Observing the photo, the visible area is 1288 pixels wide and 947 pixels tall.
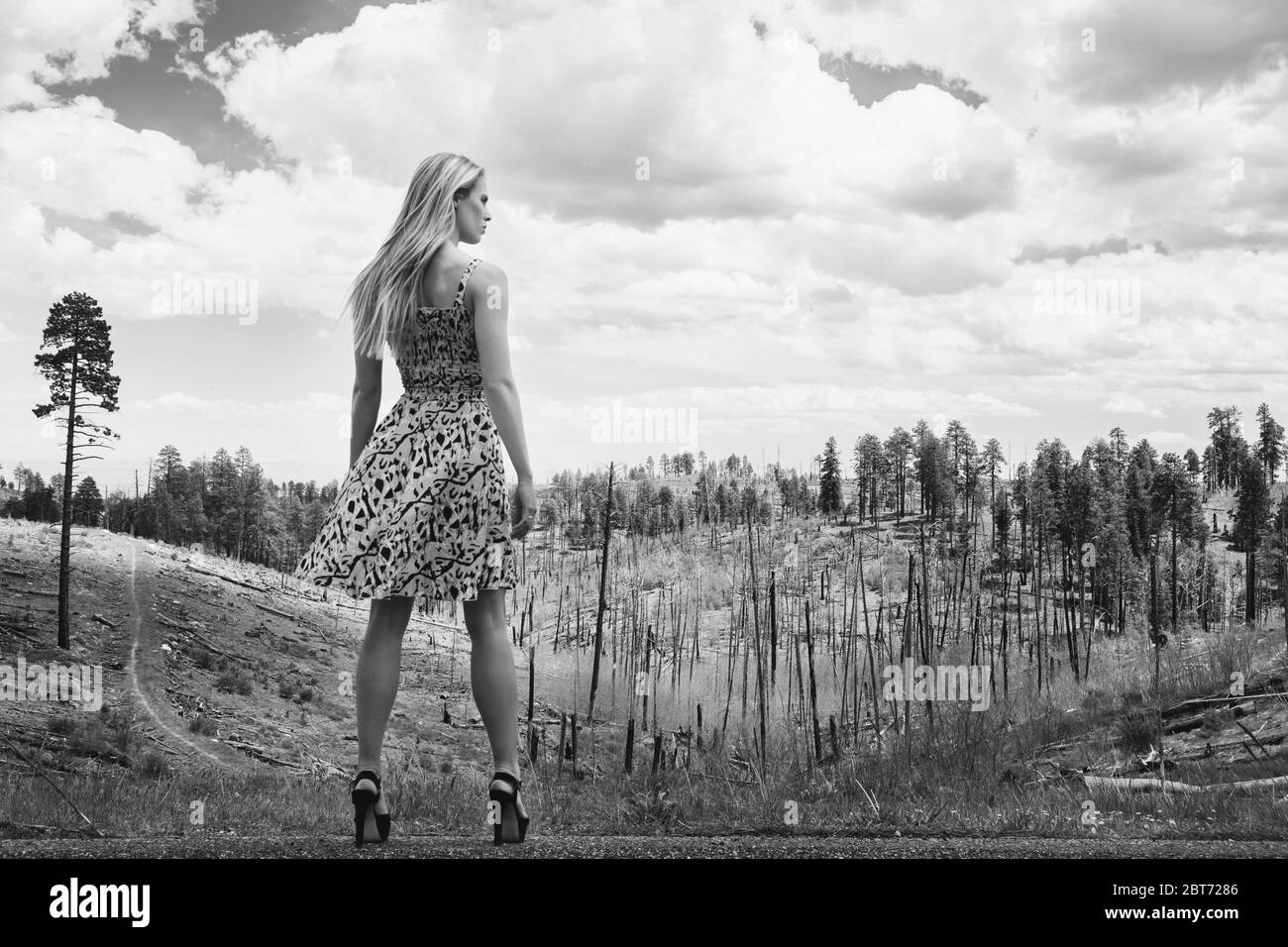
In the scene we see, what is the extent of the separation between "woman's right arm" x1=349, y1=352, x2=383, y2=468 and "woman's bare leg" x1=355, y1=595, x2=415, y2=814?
29.3 inches

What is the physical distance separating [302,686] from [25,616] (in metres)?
7.39

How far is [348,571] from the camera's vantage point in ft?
13.7

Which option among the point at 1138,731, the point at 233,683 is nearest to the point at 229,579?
the point at 233,683

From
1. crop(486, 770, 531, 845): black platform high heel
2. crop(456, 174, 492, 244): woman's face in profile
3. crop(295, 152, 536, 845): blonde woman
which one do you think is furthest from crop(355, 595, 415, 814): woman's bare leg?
crop(456, 174, 492, 244): woman's face in profile

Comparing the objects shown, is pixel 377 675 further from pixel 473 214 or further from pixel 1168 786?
pixel 1168 786

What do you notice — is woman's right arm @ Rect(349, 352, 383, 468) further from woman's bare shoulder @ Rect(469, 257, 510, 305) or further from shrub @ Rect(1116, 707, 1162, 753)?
shrub @ Rect(1116, 707, 1162, 753)

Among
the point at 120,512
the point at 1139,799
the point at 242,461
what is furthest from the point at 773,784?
the point at 120,512

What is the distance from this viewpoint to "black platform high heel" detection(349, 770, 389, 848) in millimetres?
3965

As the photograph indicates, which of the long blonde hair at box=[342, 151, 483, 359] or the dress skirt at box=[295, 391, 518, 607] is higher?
the long blonde hair at box=[342, 151, 483, 359]

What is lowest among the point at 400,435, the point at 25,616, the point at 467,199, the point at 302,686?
the point at 302,686

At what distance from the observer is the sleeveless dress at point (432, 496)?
415cm

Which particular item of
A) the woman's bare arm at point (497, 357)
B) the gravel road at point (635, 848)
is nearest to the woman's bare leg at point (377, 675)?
the gravel road at point (635, 848)

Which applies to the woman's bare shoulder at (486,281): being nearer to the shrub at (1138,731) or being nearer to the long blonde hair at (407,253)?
the long blonde hair at (407,253)
